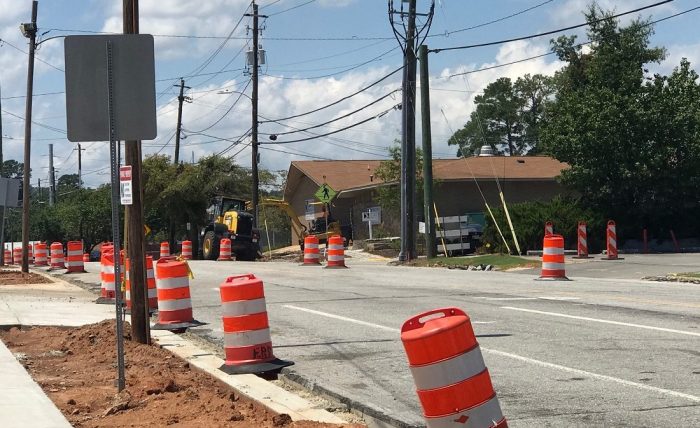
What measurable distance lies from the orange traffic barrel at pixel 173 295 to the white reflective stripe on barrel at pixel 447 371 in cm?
815

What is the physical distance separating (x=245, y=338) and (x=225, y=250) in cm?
3142

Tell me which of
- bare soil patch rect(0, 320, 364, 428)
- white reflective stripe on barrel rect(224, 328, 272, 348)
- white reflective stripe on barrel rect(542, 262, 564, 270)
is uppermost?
white reflective stripe on barrel rect(542, 262, 564, 270)

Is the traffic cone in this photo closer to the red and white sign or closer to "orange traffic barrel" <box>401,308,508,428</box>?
the red and white sign

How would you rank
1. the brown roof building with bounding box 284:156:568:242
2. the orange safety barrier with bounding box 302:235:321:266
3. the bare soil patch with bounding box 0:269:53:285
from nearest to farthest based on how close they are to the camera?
the bare soil patch with bounding box 0:269:53:285
the orange safety barrier with bounding box 302:235:321:266
the brown roof building with bounding box 284:156:568:242

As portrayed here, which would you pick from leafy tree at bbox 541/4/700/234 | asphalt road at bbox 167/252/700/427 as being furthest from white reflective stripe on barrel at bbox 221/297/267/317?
leafy tree at bbox 541/4/700/234

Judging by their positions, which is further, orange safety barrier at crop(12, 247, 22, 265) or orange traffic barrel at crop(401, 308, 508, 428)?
orange safety barrier at crop(12, 247, 22, 265)

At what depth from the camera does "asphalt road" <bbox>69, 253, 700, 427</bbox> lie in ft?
23.0

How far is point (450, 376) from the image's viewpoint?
4.55 meters

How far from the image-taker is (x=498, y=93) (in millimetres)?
88875

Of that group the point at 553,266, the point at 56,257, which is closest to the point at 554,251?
the point at 553,266

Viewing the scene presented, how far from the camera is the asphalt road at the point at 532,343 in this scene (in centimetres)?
702

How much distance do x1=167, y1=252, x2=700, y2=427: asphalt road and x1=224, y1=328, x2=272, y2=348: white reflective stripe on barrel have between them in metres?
0.48

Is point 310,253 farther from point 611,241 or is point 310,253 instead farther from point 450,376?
point 450,376

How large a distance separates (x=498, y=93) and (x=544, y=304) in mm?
76529
